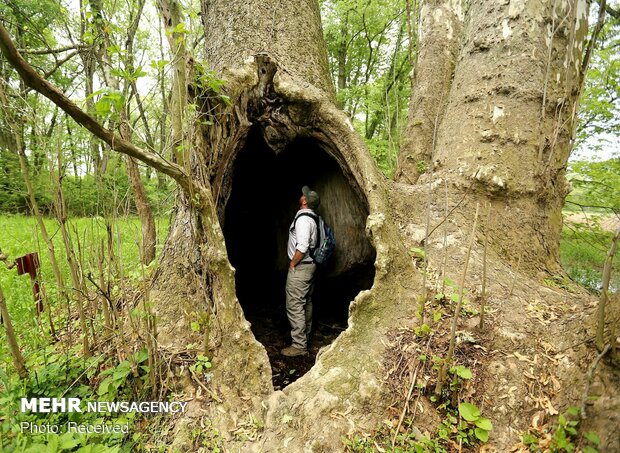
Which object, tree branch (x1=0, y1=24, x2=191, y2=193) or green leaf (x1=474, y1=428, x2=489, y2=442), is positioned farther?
green leaf (x1=474, y1=428, x2=489, y2=442)

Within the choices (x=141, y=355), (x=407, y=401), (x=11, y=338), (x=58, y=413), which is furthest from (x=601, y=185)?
(x=11, y=338)

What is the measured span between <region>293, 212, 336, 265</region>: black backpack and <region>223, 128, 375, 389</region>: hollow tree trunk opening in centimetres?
32

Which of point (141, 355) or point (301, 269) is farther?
point (301, 269)

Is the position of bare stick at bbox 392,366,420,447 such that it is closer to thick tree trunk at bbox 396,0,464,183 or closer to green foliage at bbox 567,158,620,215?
thick tree trunk at bbox 396,0,464,183

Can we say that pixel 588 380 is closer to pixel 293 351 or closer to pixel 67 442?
pixel 67 442

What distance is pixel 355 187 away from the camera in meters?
3.10

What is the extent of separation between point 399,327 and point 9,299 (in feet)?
14.0

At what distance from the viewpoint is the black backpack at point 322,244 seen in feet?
Result: 12.9

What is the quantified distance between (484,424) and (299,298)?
7.87 ft

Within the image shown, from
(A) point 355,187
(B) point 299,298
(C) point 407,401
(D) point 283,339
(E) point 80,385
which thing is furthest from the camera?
(D) point 283,339

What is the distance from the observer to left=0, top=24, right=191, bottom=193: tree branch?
1183 mm

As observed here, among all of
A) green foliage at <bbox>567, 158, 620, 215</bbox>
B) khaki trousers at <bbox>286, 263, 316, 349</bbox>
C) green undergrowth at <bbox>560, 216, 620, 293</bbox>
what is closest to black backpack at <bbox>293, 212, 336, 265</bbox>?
khaki trousers at <bbox>286, 263, 316, 349</bbox>

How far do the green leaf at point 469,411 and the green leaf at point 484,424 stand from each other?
0.02m

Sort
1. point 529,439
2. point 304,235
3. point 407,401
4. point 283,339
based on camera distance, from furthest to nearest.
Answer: point 283,339 → point 304,235 → point 407,401 → point 529,439
